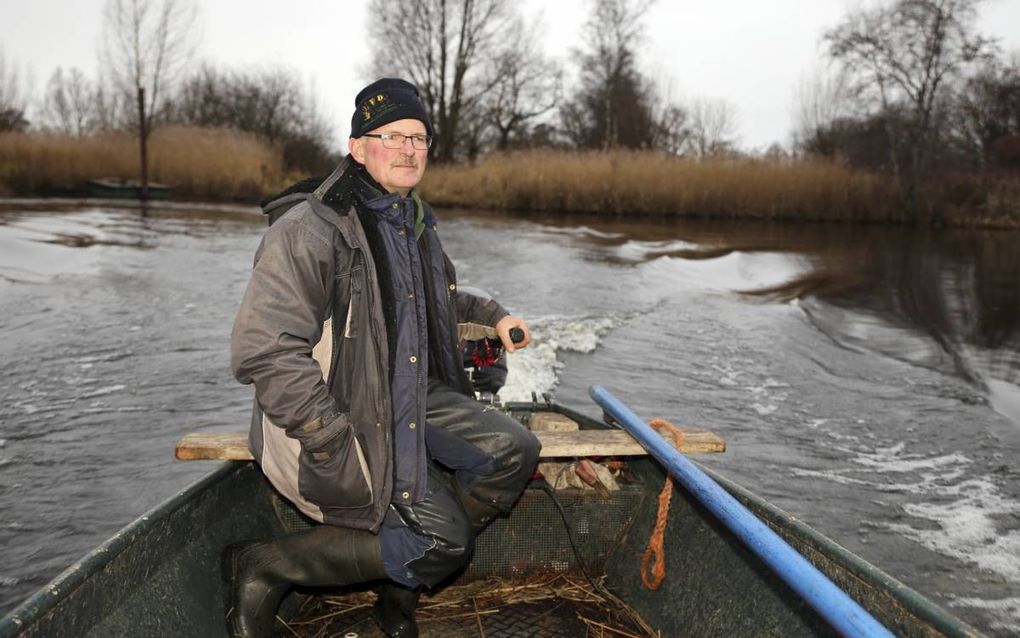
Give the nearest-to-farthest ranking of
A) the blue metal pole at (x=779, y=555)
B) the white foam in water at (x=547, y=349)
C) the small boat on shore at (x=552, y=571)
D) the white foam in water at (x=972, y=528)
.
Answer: the blue metal pole at (x=779, y=555)
the small boat on shore at (x=552, y=571)
the white foam in water at (x=972, y=528)
the white foam in water at (x=547, y=349)

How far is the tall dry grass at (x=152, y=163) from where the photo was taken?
2383cm

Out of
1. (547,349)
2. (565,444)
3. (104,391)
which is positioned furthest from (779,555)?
(547,349)

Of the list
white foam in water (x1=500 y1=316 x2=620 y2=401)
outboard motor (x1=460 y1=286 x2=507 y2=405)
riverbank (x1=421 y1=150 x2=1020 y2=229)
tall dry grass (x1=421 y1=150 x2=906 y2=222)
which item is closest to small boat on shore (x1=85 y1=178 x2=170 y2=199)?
riverbank (x1=421 y1=150 x2=1020 y2=229)

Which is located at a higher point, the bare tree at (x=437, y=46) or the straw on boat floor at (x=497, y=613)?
the bare tree at (x=437, y=46)

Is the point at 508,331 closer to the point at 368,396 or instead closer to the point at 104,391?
the point at 368,396

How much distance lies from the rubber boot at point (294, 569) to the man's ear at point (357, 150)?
1.12 meters

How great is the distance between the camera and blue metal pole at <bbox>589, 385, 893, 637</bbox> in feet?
5.06

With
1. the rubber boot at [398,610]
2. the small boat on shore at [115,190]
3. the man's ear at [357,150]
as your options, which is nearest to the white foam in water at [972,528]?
the rubber boot at [398,610]

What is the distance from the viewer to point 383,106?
2492 millimetres

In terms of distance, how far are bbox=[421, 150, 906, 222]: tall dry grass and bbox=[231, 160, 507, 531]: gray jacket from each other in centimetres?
2159

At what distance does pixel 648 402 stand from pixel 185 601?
4.85 metres

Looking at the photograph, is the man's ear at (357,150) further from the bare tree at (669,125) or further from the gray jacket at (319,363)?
the bare tree at (669,125)

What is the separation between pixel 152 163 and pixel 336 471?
26648mm

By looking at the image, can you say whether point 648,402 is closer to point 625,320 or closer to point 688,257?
point 625,320
